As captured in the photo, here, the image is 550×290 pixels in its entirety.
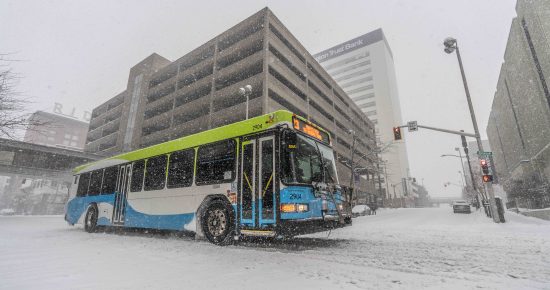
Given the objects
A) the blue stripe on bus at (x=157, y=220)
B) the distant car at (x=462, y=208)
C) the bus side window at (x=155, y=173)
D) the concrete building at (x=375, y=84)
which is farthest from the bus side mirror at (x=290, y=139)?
the concrete building at (x=375, y=84)

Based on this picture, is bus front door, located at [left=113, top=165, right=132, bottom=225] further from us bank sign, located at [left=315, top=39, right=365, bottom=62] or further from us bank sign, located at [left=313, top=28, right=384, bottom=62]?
us bank sign, located at [left=315, top=39, right=365, bottom=62]

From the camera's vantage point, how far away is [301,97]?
4206 cm

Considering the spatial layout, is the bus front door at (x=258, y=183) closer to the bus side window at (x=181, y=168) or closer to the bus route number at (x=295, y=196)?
the bus route number at (x=295, y=196)

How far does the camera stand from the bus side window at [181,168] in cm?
810

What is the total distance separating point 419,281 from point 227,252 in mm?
3725

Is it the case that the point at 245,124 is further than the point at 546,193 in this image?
No

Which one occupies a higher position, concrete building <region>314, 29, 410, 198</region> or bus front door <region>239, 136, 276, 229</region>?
concrete building <region>314, 29, 410, 198</region>

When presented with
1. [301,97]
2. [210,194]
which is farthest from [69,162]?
[210,194]

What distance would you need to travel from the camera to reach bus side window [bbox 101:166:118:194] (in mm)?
10820

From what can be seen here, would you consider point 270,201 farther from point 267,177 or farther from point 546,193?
point 546,193

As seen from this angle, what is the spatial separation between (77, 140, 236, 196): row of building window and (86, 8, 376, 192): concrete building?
68.1 feet

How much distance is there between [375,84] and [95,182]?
106 metres

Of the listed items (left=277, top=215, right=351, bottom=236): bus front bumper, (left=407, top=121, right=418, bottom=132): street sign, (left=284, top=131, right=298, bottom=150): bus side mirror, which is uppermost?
(left=407, top=121, right=418, bottom=132): street sign

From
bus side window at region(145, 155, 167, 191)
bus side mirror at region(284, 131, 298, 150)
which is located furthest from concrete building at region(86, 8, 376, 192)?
bus side mirror at region(284, 131, 298, 150)
